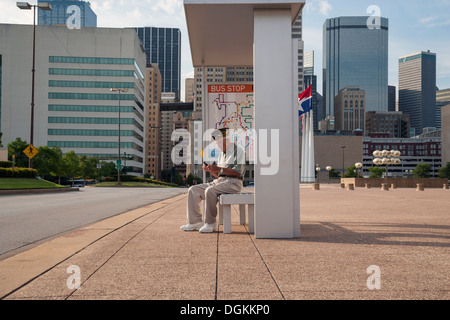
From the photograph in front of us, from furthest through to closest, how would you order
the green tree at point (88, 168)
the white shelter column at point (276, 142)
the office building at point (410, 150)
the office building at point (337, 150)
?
the office building at point (410, 150), the office building at point (337, 150), the green tree at point (88, 168), the white shelter column at point (276, 142)

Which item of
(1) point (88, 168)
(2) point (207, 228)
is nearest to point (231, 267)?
(2) point (207, 228)

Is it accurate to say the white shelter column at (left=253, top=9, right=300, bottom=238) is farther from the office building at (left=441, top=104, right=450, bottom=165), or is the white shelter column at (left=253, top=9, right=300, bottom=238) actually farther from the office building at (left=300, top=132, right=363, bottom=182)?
the office building at (left=300, top=132, right=363, bottom=182)

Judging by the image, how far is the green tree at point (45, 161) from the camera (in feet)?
211

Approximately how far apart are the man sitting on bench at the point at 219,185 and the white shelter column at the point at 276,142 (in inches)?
35.9

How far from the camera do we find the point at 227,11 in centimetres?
732

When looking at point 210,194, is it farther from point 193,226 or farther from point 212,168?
point 193,226

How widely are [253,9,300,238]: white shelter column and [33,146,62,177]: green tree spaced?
207ft

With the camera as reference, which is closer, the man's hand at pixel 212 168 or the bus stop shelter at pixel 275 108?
the bus stop shelter at pixel 275 108

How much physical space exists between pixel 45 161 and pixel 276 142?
64247 mm

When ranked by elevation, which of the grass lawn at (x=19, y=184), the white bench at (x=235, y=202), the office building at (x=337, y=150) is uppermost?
the office building at (x=337, y=150)

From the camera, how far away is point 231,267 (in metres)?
4.55

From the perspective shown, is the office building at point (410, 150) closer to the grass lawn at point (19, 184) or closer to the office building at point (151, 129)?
the office building at point (151, 129)

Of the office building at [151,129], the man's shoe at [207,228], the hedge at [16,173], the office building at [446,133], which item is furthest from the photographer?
the office building at [151,129]

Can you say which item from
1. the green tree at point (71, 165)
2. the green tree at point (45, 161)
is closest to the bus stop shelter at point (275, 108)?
the green tree at point (45, 161)
